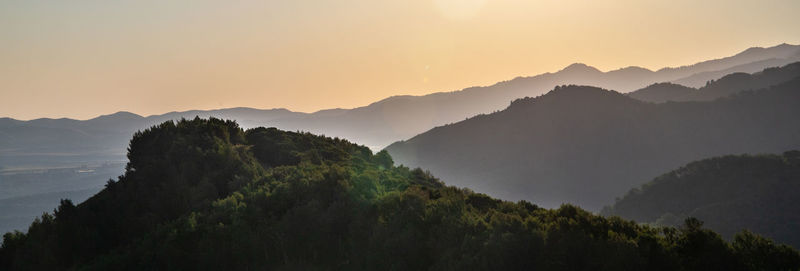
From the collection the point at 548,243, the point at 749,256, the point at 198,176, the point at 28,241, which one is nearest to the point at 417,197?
the point at 548,243

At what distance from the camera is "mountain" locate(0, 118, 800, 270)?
1889 centimetres

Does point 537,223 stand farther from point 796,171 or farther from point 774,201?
point 796,171

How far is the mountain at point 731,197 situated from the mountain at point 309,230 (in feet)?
320

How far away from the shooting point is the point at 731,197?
11688cm

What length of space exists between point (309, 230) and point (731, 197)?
422 ft

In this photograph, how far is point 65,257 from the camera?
2739cm

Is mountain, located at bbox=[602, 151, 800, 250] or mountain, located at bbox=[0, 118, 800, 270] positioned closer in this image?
mountain, located at bbox=[0, 118, 800, 270]

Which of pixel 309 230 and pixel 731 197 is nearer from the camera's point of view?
pixel 309 230

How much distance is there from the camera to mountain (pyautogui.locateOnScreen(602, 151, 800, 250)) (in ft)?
336

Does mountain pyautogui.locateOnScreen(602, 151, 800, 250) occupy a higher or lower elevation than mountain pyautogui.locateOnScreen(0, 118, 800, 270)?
lower

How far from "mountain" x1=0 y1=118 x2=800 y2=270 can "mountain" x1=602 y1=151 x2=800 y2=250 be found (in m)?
97.6

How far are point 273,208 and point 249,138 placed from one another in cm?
2146

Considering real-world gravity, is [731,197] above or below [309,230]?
below

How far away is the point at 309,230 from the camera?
82.8ft
